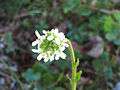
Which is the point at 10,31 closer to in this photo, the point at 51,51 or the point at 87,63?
the point at 87,63

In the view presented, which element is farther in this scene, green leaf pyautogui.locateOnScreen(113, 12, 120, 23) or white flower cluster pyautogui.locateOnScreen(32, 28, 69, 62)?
green leaf pyautogui.locateOnScreen(113, 12, 120, 23)

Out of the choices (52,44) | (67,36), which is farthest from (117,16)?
(52,44)

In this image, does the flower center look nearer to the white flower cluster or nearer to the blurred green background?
the white flower cluster

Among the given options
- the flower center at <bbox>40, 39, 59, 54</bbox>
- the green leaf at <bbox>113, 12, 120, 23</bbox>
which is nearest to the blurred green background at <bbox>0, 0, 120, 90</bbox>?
the green leaf at <bbox>113, 12, 120, 23</bbox>

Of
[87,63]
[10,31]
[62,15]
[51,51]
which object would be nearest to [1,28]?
[10,31]

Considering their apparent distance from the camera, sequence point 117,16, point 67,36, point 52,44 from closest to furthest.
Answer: point 52,44 → point 67,36 → point 117,16

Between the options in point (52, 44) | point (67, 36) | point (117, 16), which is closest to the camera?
point (52, 44)

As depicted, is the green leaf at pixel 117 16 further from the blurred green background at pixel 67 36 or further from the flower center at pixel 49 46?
the flower center at pixel 49 46

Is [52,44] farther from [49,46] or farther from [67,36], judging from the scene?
[67,36]
